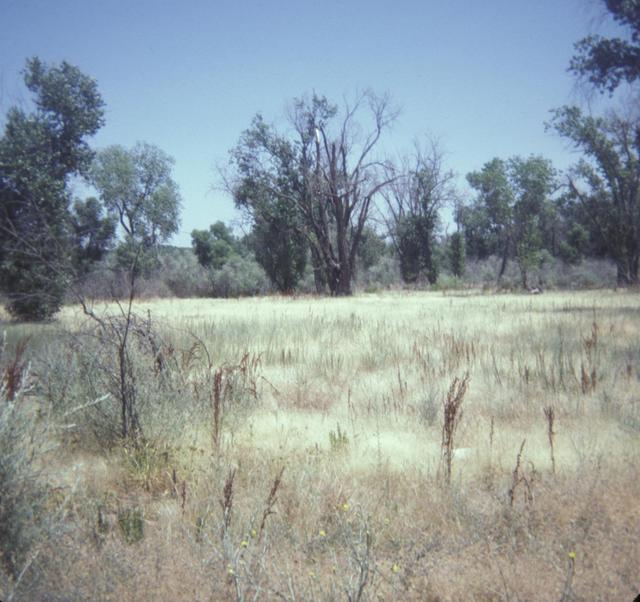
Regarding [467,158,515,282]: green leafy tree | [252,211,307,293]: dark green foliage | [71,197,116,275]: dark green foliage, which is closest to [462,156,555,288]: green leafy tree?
[467,158,515,282]: green leafy tree

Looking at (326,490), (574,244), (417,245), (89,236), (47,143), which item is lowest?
(326,490)

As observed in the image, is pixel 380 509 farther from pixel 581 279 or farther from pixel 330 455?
pixel 581 279

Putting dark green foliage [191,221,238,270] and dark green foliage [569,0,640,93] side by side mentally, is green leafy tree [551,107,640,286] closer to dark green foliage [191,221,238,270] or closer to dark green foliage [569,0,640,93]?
dark green foliage [569,0,640,93]

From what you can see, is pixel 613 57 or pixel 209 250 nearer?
pixel 613 57

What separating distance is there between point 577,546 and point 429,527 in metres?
0.75

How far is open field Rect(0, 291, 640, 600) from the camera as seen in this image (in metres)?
2.23

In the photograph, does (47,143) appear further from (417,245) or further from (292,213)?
(417,245)

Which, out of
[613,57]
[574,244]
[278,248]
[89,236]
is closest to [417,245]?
[574,244]

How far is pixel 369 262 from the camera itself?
161 ft

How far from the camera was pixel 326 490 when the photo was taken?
10.3ft

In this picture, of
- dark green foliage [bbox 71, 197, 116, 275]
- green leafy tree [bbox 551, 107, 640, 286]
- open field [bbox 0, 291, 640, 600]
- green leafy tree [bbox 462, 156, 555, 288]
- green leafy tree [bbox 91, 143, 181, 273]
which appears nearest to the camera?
open field [bbox 0, 291, 640, 600]

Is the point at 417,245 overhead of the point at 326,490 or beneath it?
overhead

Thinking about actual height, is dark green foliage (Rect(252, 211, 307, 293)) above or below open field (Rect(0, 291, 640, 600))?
above

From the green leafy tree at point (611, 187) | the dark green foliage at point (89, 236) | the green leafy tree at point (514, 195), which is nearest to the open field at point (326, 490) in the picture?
the dark green foliage at point (89, 236)
